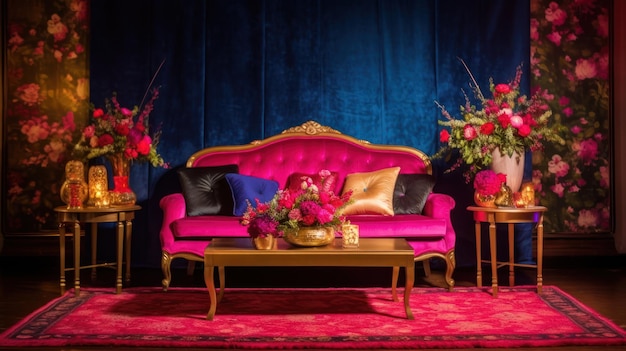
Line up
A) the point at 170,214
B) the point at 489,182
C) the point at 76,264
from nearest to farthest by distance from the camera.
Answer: the point at 76,264 < the point at 489,182 < the point at 170,214

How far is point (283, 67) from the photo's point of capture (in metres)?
6.02

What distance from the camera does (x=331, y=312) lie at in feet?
13.1

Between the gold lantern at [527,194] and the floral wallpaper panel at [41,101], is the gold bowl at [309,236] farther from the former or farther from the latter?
the floral wallpaper panel at [41,101]

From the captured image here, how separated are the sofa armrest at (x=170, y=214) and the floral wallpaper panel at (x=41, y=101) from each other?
1.47m

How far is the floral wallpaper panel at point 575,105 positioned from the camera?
614 centimetres

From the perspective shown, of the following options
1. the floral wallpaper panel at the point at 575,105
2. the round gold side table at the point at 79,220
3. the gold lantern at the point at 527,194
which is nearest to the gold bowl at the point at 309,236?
the round gold side table at the point at 79,220

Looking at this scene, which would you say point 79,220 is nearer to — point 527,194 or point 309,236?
point 309,236

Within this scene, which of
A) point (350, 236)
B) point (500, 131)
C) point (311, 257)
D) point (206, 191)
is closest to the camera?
point (311, 257)

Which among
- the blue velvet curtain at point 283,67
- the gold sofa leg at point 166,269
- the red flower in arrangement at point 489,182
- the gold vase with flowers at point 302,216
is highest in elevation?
the blue velvet curtain at point 283,67

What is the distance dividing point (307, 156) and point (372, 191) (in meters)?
0.76

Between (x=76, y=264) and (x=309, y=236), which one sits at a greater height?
(x=309, y=236)

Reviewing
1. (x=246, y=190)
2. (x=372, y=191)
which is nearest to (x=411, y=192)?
(x=372, y=191)

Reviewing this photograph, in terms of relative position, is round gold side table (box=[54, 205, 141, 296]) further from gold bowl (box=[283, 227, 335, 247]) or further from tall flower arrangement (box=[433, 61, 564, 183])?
tall flower arrangement (box=[433, 61, 564, 183])

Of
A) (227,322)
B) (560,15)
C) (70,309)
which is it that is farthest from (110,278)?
(560,15)
